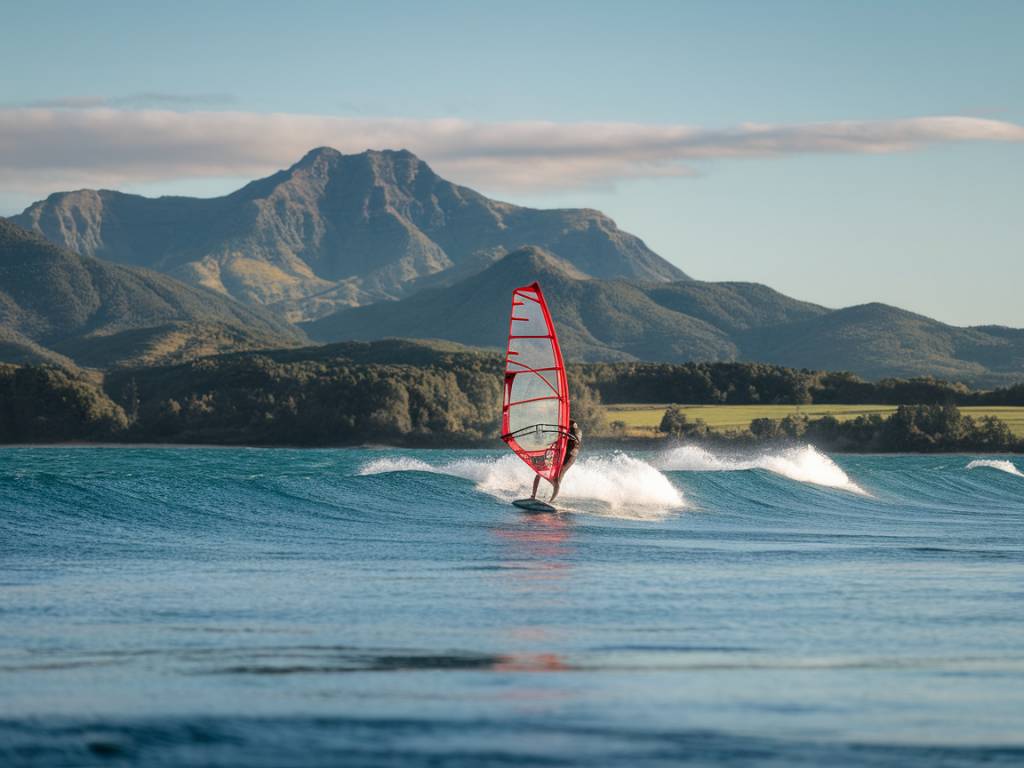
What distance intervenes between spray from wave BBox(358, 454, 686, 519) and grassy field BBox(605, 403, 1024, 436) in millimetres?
84219

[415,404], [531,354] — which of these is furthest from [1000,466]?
[415,404]

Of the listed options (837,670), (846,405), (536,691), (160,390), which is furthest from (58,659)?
(160,390)

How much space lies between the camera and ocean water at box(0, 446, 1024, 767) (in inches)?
467

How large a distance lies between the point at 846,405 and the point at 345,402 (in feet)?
174

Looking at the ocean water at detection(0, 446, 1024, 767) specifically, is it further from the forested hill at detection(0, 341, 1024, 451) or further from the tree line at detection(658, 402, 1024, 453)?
the forested hill at detection(0, 341, 1024, 451)

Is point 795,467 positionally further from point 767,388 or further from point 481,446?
point 767,388

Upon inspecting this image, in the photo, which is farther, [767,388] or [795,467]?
[767,388]

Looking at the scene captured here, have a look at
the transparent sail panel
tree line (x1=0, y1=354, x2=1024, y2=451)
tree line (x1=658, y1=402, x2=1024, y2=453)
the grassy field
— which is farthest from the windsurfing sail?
the grassy field

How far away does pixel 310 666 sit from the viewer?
47.4ft

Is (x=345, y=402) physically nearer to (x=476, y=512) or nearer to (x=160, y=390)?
(x=160, y=390)

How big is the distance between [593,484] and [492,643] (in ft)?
88.3

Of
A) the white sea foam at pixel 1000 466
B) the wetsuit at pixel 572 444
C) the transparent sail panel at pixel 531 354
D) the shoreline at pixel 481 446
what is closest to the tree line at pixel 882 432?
the shoreline at pixel 481 446

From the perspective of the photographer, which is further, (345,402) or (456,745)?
(345,402)

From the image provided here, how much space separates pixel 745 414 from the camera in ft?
461
